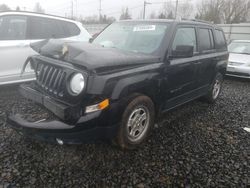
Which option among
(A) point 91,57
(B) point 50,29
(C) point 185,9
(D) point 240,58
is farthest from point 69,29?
(C) point 185,9

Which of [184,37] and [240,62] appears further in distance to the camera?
[240,62]

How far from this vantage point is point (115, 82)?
2.73m

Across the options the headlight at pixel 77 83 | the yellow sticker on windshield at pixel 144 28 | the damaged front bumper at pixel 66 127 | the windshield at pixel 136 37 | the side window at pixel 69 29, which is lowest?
the damaged front bumper at pixel 66 127

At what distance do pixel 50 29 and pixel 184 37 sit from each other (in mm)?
3362

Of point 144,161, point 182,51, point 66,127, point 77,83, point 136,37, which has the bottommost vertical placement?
point 144,161

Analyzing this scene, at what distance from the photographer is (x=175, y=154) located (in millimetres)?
3297

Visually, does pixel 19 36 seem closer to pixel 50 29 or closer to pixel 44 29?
pixel 44 29

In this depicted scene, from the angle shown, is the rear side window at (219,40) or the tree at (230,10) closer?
the rear side window at (219,40)

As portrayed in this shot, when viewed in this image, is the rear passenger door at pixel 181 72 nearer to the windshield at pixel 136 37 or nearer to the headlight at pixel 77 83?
the windshield at pixel 136 37

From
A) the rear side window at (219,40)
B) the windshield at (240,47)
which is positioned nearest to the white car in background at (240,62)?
the windshield at (240,47)

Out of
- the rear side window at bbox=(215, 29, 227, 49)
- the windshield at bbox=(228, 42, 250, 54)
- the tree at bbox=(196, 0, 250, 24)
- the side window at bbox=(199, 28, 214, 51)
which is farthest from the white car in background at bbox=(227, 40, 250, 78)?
the tree at bbox=(196, 0, 250, 24)

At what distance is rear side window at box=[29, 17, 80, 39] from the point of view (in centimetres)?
545

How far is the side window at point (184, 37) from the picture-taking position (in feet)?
12.2

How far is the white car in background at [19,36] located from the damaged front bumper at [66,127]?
2.60 meters
